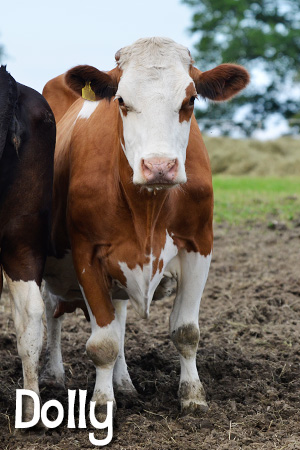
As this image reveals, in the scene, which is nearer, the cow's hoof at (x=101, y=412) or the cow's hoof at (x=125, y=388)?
the cow's hoof at (x=101, y=412)

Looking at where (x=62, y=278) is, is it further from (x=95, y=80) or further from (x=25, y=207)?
(x=95, y=80)

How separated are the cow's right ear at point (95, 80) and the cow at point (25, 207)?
35 centimetres

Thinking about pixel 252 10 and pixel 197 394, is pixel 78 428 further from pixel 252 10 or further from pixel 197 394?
pixel 252 10

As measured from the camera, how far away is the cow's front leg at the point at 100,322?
184 inches

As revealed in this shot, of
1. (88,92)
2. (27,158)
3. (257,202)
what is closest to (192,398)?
(27,158)

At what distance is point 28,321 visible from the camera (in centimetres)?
432

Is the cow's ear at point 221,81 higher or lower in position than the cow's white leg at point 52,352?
higher

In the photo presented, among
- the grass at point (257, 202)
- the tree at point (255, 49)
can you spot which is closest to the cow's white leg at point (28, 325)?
the grass at point (257, 202)

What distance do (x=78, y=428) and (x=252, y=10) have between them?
135 ft

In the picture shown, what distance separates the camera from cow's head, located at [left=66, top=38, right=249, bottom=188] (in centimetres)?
391

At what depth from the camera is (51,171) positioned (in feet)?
14.7

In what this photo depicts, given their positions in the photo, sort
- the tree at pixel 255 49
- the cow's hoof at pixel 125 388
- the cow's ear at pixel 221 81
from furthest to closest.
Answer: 1. the tree at pixel 255 49
2. the cow's hoof at pixel 125 388
3. the cow's ear at pixel 221 81

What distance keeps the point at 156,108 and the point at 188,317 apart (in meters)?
1.54

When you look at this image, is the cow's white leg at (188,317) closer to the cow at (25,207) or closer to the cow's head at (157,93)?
the cow's head at (157,93)
